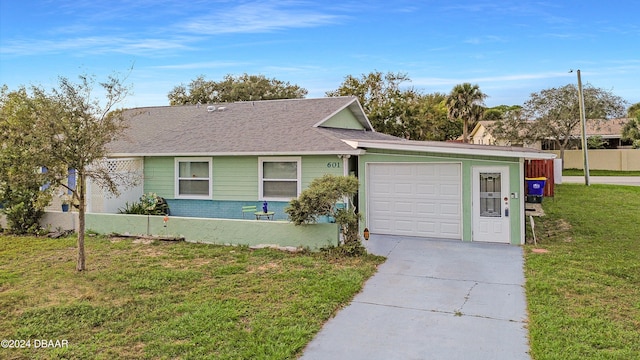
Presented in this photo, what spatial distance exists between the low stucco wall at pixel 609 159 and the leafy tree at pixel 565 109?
3041mm

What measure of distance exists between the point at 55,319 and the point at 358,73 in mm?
30852

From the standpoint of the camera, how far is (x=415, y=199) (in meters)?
11.5

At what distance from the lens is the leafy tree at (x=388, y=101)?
1254 inches

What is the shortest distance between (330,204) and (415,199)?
3.26m

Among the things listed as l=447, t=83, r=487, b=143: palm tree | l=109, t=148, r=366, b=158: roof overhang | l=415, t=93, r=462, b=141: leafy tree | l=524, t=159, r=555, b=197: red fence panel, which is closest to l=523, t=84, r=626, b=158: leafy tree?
l=415, t=93, r=462, b=141: leafy tree

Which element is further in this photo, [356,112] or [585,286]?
[356,112]

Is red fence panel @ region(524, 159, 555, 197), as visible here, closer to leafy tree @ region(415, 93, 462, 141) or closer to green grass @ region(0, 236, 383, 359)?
green grass @ region(0, 236, 383, 359)

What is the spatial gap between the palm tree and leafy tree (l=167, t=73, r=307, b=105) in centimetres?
1513

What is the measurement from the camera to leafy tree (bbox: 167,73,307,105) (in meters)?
36.6

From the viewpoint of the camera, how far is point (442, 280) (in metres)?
7.82

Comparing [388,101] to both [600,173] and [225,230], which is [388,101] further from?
[225,230]

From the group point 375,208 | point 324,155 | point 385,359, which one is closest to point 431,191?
point 375,208

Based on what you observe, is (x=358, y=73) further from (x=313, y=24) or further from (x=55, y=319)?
(x=55, y=319)

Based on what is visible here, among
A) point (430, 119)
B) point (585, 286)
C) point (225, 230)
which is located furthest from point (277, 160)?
point (430, 119)
